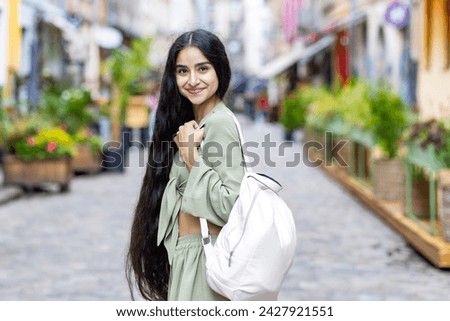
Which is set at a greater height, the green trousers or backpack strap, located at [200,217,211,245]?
backpack strap, located at [200,217,211,245]

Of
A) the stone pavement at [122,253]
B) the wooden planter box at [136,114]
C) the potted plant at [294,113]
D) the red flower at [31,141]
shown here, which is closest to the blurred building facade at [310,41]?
the potted plant at [294,113]

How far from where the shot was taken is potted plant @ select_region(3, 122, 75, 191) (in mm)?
15578

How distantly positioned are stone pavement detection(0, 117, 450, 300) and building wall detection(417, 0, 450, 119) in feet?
5.87

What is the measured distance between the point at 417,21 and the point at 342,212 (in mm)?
3946

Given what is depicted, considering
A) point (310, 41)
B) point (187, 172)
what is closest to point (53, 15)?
point (310, 41)

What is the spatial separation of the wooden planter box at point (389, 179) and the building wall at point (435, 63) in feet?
3.11

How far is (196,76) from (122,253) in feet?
21.4

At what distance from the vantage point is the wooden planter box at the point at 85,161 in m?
19.4

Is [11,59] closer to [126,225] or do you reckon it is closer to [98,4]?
[126,225]

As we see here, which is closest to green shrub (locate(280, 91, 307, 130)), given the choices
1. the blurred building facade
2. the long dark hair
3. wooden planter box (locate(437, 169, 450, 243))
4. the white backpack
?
the blurred building facade

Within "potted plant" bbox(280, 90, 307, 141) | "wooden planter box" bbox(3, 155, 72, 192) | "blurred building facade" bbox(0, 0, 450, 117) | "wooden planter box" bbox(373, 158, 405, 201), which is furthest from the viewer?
"potted plant" bbox(280, 90, 307, 141)

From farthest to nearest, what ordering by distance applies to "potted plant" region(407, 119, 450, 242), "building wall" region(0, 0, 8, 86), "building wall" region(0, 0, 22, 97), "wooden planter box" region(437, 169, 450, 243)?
"building wall" region(0, 0, 8, 86) → "building wall" region(0, 0, 22, 97) → "potted plant" region(407, 119, 450, 242) → "wooden planter box" region(437, 169, 450, 243)

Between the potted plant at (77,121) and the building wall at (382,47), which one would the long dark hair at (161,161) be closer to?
the potted plant at (77,121)

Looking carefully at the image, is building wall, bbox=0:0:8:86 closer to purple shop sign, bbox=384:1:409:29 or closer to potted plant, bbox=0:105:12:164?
potted plant, bbox=0:105:12:164
